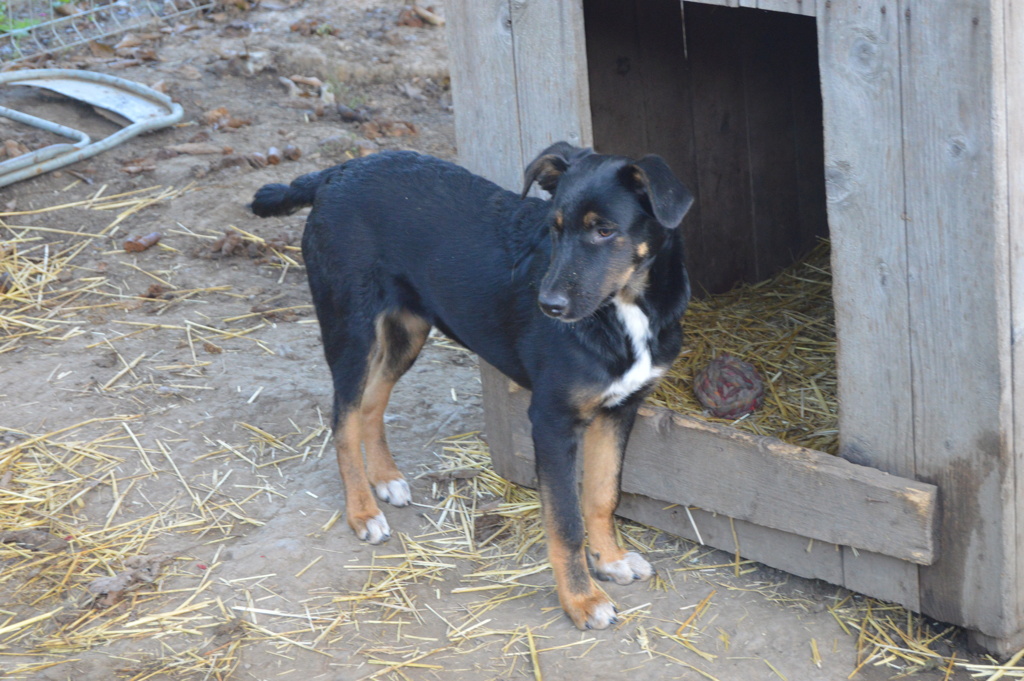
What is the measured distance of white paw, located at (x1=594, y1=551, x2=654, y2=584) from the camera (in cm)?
425

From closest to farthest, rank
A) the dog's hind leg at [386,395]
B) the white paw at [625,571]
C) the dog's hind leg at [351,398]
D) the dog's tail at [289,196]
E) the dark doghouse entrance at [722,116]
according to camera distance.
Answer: the white paw at [625,571]
the dog's hind leg at [351,398]
the dog's tail at [289,196]
the dog's hind leg at [386,395]
the dark doghouse entrance at [722,116]

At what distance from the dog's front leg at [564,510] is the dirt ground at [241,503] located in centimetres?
10

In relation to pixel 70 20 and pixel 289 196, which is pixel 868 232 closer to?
pixel 289 196

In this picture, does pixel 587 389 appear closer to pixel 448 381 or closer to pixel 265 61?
pixel 448 381

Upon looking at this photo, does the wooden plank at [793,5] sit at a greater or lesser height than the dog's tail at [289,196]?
greater

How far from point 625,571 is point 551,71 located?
6.58 feet

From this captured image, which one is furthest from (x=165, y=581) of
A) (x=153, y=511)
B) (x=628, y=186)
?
(x=628, y=186)

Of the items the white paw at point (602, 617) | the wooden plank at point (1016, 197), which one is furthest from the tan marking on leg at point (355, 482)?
the wooden plank at point (1016, 197)

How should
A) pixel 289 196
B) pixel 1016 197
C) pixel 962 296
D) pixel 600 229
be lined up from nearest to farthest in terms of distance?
1. pixel 1016 197
2. pixel 962 296
3. pixel 600 229
4. pixel 289 196

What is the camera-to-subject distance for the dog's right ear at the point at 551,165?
3695 millimetres

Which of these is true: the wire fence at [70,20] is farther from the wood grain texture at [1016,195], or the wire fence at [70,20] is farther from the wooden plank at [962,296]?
the wood grain texture at [1016,195]

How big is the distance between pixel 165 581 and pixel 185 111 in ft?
15.8

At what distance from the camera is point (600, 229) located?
3551mm

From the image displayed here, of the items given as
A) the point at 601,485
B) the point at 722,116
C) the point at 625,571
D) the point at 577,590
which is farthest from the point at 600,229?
the point at 722,116
